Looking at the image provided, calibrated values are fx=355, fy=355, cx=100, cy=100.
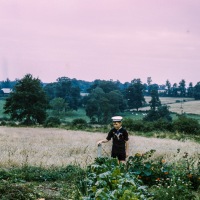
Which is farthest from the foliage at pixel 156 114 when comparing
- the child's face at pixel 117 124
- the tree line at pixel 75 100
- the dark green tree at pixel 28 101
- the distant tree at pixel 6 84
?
the distant tree at pixel 6 84

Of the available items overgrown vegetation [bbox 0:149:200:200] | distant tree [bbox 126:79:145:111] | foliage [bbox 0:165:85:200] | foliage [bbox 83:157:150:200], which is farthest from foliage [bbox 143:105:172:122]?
foliage [bbox 83:157:150:200]

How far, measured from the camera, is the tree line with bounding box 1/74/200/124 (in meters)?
52.3

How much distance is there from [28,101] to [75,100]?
47829 mm

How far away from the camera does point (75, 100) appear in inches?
3949

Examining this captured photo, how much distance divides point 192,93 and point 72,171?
434 ft

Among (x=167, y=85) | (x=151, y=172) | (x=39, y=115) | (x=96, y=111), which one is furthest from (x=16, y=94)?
(x=167, y=85)

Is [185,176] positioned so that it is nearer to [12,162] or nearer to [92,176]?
[92,176]

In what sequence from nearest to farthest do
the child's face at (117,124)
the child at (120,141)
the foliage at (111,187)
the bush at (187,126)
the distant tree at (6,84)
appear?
the foliage at (111,187)
the child's face at (117,124)
the child at (120,141)
the bush at (187,126)
the distant tree at (6,84)

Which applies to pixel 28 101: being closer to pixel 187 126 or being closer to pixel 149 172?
pixel 187 126

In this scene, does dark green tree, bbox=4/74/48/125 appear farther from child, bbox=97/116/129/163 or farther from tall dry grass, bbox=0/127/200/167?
child, bbox=97/116/129/163

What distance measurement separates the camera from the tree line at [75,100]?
5234cm

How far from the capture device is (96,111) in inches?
3155

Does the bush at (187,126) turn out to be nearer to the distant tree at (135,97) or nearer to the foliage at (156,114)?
the foliage at (156,114)

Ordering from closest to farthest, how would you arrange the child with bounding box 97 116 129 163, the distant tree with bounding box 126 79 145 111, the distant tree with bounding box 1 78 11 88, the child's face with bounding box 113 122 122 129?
the child's face with bounding box 113 122 122 129, the child with bounding box 97 116 129 163, the distant tree with bounding box 126 79 145 111, the distant tree with bounding box 1 78 11 88
